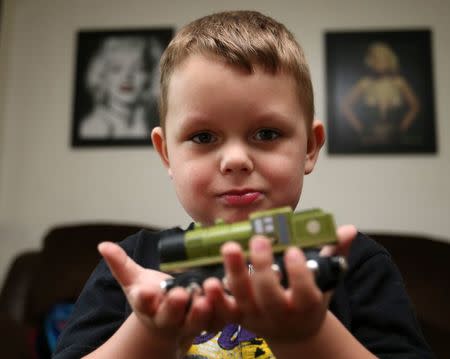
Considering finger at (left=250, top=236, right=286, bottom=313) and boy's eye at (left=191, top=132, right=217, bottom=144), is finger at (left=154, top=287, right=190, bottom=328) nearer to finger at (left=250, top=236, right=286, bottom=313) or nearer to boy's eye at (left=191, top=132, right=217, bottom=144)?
finger at (left=250, top=236, right=286, bottom=313)

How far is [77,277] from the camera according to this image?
64.1 inches

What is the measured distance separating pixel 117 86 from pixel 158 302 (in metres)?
1.83

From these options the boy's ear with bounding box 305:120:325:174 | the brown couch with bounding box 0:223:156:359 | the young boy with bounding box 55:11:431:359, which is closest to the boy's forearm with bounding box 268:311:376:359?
the young boy with bounding box 55:11:431:359

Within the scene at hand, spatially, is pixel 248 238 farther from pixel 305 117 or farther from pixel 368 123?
pixel 368 123

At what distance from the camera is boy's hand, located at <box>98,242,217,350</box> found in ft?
1.22

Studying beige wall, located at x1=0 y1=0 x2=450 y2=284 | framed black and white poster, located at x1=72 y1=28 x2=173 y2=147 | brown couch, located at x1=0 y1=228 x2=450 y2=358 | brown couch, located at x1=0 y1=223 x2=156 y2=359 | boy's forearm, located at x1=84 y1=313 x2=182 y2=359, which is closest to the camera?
boy's forearm, located at x1=84 y1=313 x2=182 y2=359

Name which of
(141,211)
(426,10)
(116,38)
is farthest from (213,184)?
(426,10)

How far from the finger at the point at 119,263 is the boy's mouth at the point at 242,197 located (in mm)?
202

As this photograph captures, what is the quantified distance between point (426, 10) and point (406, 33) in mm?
153

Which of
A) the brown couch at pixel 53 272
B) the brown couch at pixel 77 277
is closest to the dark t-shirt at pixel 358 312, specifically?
the brown couch at pixel 77 277

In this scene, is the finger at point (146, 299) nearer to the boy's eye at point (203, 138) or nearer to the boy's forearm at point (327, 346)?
the boy's forearm at point (327, 346)

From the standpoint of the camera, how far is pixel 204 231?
1.34ft

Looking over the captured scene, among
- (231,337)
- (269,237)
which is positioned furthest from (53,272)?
(269,237)

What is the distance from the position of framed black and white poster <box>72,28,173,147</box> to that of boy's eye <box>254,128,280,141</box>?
57.9 inches
